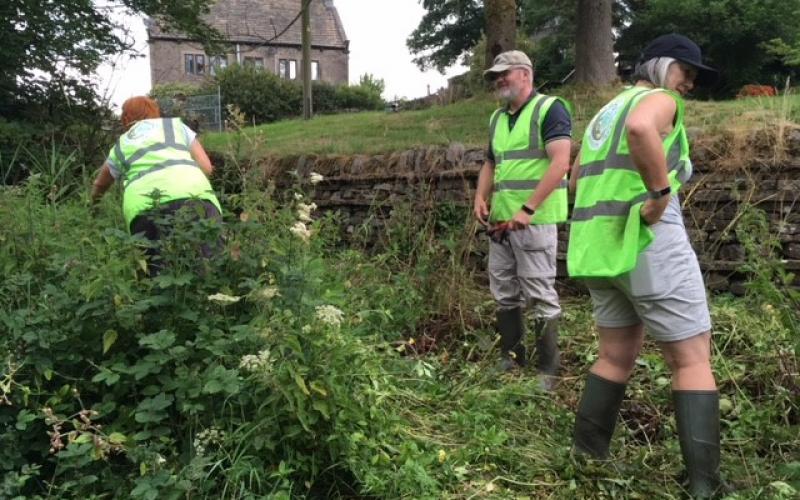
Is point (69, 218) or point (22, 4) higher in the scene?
point (22, 4)

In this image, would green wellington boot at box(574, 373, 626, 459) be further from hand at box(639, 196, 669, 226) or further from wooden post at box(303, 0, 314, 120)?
wooden post at box(303, 0, 314, 120)

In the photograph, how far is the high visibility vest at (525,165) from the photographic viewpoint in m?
4.09

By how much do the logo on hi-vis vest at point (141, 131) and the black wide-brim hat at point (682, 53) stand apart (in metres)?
2.79

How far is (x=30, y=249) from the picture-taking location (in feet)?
11.4

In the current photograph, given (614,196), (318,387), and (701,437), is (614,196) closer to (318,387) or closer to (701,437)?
(701,437)

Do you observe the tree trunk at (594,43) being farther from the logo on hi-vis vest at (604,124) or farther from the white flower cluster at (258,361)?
the white flower cluster at (258,361)

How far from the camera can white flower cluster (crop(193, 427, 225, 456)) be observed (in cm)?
253

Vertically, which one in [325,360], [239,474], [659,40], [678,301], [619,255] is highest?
[659,40]

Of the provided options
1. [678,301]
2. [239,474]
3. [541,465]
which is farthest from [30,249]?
[678,301]

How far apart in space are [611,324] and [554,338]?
119 centimetres

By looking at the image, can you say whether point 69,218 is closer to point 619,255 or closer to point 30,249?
point 30,249

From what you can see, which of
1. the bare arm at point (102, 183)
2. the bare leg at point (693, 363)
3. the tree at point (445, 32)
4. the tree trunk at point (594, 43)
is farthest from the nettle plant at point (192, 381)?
the tree at point (445, 32)

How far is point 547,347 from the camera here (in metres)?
4.22

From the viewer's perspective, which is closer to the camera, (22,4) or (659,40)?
(659,40)
